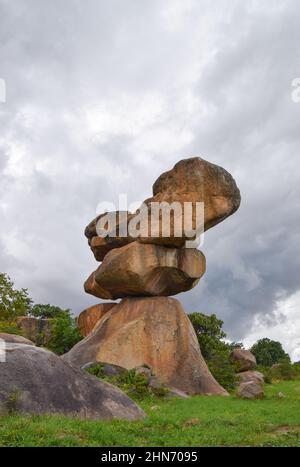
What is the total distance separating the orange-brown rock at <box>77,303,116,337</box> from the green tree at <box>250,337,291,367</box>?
3735 cm

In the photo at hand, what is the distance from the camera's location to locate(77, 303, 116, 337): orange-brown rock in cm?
2900

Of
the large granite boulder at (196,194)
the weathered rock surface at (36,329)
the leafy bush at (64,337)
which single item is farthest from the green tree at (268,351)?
the large granite boulder at (196,194)

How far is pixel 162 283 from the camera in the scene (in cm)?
2609

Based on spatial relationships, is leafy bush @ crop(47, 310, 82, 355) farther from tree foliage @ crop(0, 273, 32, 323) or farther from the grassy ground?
the grassy ground

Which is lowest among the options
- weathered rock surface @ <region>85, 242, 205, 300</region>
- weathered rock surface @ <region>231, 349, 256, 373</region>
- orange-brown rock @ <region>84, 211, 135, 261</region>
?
weathered rock surface @ <region>231, 349, 256, 373</region>

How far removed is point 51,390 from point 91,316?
66.7ft

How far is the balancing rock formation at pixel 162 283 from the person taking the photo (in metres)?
24.3

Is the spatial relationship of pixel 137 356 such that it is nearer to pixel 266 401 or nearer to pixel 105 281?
pixel 105 281

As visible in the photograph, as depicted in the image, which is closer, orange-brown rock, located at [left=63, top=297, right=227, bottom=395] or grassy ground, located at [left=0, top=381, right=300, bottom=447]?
grassy ground, located at [left=0, top=381, right=300, bottom=447]

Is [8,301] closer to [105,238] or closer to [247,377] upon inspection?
[105,238]

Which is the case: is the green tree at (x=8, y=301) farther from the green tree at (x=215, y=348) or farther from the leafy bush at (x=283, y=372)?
the leafy bush at (x=283, y=372)

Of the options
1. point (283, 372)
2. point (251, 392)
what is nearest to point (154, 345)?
point (251, 392)

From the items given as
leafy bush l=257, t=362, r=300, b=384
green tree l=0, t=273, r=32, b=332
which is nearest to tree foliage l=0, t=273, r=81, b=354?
green tree l=0, t=273, r=32, b=332
